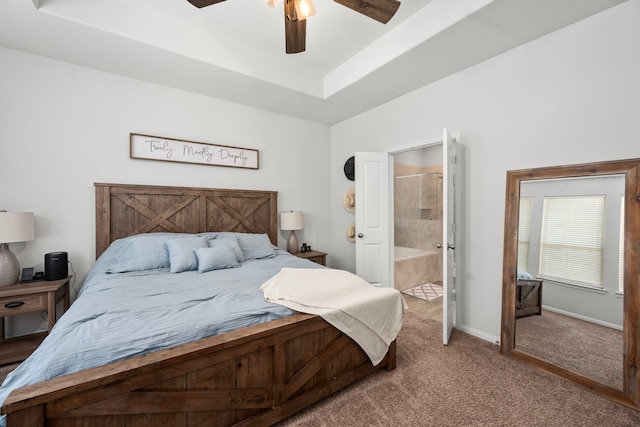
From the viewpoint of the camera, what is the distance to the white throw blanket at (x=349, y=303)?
1744mm

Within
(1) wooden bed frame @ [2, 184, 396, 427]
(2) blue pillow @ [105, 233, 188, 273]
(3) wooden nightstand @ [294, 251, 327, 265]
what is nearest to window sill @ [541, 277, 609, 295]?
(1) wooden bed frame @ [2, 184, 396, 427]

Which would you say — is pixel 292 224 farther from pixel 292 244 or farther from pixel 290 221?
pixel 292 244

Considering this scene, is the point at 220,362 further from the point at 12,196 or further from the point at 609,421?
the point at 12,196

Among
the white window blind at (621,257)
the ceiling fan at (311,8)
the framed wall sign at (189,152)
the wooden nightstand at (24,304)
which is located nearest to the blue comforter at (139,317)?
the wooden nightstand at (24,304)

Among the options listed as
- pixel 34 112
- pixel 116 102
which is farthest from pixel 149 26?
pixel 34 112

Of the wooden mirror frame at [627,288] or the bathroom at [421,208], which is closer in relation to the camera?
the wooden mirror frame at [627,288]

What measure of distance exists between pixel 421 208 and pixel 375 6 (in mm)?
3885

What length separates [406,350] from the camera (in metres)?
2.39

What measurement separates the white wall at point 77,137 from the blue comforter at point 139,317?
2.84 feet

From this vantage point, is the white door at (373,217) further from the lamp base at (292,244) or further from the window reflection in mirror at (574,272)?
the window reflection in mirror at (574,272)

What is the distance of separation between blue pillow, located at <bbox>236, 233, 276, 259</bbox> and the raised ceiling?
175 centimetres

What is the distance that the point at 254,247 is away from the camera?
3.12 meters

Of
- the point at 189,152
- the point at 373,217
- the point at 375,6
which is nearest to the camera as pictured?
the point at 375,6

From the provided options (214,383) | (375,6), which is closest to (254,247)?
(214,383)
